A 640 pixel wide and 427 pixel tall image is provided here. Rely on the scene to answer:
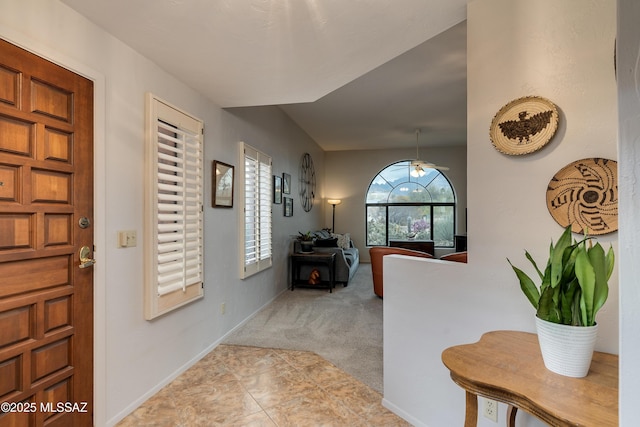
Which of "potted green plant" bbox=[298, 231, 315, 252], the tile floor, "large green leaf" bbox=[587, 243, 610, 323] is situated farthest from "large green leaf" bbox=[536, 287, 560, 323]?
"potted green plant" bbox=[298, 231, 315, 252]

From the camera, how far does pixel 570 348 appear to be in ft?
3.22

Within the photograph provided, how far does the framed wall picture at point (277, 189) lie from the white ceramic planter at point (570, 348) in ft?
12.2

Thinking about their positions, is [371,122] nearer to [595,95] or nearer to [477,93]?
[477,93]

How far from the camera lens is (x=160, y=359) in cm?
221

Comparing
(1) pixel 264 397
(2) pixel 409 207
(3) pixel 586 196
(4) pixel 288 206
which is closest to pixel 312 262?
(4) pixel 288 206

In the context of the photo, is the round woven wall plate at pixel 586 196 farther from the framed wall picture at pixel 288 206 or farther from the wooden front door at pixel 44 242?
the framed wall picture at pixel 288 206

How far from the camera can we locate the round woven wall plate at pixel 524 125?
133cm

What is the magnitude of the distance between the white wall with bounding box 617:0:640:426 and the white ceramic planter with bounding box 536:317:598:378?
0.48 m

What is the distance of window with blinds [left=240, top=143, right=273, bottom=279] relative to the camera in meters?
3.49

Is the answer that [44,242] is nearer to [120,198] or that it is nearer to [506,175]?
[120,198]

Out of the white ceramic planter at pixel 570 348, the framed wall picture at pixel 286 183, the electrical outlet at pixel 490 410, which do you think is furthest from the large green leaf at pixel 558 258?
the framed wall picture at pixel 286 183

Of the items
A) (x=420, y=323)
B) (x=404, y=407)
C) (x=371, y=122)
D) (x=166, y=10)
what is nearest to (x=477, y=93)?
(x=420, y=323)

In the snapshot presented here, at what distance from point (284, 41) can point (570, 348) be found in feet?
6.57

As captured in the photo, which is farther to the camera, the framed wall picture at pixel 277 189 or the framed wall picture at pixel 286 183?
the framed wall picture at pixel 286 183
